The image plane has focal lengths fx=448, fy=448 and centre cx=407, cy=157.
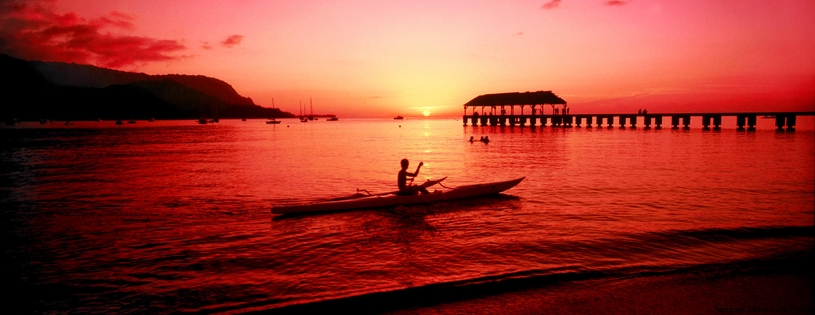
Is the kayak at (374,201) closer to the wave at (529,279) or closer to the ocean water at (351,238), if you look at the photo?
the ocean water at (351,238)

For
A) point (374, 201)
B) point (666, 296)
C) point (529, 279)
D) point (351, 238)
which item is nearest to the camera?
point (666, 296)

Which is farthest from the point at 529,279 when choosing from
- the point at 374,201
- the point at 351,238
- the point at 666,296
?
the point at 374,201

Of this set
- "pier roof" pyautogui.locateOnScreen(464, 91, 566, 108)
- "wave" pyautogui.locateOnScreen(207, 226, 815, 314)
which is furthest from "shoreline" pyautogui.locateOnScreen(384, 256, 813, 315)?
"pier roof" pyautogui.locateOnScreen(464, 91, 566, 108)

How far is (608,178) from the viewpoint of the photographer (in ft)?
65.9

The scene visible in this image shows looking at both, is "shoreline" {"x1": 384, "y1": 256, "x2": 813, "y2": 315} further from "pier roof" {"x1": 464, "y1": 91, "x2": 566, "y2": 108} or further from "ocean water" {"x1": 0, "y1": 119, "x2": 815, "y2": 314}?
"pier roof" {"x1": 464, "y1": 91, "x2": 566, "y2": 108}

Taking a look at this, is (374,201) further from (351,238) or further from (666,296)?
(666,296)

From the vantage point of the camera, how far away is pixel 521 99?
82875 millimetres

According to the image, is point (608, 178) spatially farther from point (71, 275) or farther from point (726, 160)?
point (71, 275)

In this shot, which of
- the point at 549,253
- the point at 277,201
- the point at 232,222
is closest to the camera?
the point at 549,253

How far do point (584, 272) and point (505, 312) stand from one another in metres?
2.41

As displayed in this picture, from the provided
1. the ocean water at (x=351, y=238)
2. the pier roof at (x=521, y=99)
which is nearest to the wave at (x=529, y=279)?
the ocean water at (x=351, y=238)

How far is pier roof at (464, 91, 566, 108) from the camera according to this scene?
8019 centimetres

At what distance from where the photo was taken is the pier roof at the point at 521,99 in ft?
263

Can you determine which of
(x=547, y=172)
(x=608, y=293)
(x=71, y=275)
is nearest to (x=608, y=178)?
(x=547, y=172)
